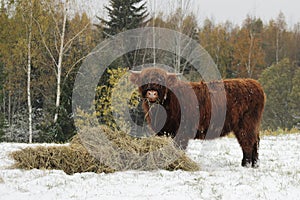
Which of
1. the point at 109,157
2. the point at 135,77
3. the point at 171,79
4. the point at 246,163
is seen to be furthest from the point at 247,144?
the point at 109,157

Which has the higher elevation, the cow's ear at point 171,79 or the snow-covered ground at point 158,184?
the cow's ear at point 171,79

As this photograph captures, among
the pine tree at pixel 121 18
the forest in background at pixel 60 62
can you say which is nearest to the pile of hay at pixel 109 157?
the forest in background at pixel 60 62

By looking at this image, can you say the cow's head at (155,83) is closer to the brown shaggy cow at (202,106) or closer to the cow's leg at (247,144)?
the brown shaggy cow at (202,106)

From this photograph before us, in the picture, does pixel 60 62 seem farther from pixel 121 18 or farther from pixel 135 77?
pixel 135 77

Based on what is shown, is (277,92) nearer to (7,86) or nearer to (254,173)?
(7,86)

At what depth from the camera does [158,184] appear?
5.14 m

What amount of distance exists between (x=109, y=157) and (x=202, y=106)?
6.39ft

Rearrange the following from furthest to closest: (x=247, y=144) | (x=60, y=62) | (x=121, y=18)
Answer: (x=121, y=18), (x=60, y=62), (x=247, y=144)

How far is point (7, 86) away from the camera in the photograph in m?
24.6

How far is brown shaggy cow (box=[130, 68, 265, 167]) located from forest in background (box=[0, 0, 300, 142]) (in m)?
9.45

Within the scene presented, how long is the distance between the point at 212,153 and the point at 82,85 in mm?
9050

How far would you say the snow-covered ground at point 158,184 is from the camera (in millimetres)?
4566

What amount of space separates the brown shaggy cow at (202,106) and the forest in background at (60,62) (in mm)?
9451

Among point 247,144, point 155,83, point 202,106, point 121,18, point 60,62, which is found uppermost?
point 121,18
